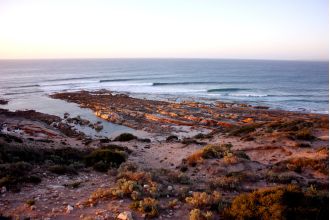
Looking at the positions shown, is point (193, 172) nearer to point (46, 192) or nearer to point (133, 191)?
point (133, 191)

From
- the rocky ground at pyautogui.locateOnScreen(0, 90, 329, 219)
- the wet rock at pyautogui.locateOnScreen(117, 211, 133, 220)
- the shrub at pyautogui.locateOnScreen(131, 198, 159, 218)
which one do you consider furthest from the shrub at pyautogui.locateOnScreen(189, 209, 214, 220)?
the wet rock at pyautogui.locateOnScreen(117, 211, 133, 220)

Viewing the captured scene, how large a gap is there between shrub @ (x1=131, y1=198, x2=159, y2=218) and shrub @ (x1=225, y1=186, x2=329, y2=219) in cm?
181

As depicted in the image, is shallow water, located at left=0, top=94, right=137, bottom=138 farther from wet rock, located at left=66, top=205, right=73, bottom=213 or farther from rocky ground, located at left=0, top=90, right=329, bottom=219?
wet rock, located at left=66, top=205, right=73, bottom=213

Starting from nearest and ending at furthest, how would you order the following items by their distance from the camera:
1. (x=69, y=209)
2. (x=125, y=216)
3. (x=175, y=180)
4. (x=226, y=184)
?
(x=125, y=216), (x=69, y=209), (x=226, y=184), (x=175, y=180)

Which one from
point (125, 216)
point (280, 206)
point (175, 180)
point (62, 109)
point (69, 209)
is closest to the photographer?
point (280, 206)

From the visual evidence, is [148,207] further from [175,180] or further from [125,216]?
[175,180]

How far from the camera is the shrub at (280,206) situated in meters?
6.68

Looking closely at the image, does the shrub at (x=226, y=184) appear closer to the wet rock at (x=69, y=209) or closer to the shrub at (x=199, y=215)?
the shrub at (x=199, y=215)

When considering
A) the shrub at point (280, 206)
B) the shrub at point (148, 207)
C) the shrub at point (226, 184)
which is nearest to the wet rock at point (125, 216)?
the shrub at point (148, 207)

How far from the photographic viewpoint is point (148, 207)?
7.64 metres

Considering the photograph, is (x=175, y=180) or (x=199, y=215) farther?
(x=175, y=180)

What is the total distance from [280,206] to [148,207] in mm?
3281

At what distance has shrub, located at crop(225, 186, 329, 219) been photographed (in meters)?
6.68

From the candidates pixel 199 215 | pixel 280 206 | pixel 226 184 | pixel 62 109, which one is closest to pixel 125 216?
pixel 199 215
